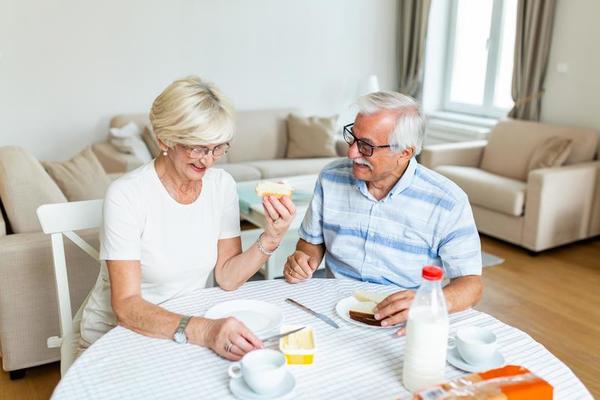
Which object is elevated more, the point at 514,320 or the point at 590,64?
the point at 590,64

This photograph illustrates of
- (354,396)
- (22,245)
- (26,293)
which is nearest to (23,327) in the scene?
(26,293)

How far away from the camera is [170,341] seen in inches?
51.0

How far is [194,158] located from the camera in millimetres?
1513

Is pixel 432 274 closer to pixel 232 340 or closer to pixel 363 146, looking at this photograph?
pixel 232 340

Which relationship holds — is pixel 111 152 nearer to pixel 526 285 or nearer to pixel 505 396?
pixel 526 285

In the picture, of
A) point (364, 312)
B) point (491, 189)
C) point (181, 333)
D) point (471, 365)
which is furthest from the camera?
point (491, 189)

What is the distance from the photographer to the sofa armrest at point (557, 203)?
148 inches

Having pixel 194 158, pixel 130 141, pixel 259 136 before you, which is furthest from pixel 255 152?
pixel 194 158

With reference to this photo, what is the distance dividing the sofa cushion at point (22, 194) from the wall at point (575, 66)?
3973mm

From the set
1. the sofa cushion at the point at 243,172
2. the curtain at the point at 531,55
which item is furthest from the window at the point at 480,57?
the sofa cushion at the point at 243,172

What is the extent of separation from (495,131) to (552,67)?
0.69m

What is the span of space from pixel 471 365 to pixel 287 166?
11.9ft

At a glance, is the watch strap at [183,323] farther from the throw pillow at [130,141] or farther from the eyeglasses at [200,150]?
the throw pillow at [130,141]

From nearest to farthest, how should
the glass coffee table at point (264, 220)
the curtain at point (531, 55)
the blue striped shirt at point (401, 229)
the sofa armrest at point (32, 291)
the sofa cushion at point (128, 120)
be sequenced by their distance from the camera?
the blue striped shirt at point (401, 229) < the sofa armrest at point (32, 291) < the glass coffee table at point (264, 220) < the curtain at point (531, 55) < the sofa cushion at point (128, 120)
